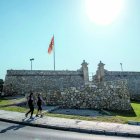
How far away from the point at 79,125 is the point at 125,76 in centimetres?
1982

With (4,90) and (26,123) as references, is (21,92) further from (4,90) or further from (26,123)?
(26,123)

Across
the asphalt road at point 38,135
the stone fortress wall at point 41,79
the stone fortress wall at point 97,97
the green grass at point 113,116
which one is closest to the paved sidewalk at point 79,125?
the asphalt road at point 38,135

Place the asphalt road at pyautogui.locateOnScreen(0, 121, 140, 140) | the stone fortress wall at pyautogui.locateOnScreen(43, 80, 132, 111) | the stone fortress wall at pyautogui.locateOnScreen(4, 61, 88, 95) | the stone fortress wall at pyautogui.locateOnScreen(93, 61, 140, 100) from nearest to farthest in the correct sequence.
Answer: the asphalt road at pyautogui.locateOnScreen(0, 121, 140, 140) < the stone fortress wall at pyautogui.locateOnScreen(43, 80, 132, 111) < the stone fortress wall at pyautogui.locateOnScreen(4, 61, 88, 95) < the stone fortress wall at pyautogui.locateOnScreen(93, 61, 140, 100)

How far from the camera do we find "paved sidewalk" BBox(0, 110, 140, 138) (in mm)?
15984

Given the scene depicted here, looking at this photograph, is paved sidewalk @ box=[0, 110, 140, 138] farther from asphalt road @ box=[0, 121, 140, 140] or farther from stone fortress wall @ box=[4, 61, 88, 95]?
stone fortress wall @ box=[4, 61, 88, 95]

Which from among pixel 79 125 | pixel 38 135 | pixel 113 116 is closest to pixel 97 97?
pixel 113 116

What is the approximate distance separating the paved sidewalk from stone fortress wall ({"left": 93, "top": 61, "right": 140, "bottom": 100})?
16.5 m

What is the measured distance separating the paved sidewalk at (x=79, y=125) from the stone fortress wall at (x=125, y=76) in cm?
Answer: 1650

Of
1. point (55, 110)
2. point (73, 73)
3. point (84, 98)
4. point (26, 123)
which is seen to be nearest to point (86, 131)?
point (26, 123)

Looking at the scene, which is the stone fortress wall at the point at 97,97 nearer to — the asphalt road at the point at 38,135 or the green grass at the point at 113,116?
the green grass at the point at 113,116

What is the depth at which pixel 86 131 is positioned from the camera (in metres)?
16.4

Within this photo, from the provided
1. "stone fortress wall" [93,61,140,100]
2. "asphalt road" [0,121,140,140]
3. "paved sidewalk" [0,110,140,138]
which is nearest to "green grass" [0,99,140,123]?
"paved sidewalk" [0,110,140,138]

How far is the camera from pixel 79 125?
17625 millimetres

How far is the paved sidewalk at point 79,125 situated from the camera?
15984 mm
